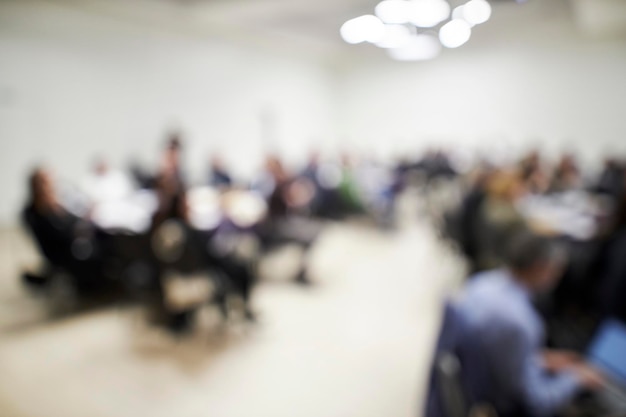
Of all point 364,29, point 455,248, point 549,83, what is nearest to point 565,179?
point 455,248

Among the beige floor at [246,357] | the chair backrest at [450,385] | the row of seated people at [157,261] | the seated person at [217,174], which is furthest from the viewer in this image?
the seated person at [217,174]

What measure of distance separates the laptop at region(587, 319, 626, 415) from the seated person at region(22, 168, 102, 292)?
1931mm

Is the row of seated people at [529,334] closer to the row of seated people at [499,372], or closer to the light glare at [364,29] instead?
the row of seated people at [499,372]

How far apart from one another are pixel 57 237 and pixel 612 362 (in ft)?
7.67

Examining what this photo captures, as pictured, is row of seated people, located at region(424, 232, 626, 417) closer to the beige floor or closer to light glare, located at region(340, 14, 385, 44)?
the beige floor

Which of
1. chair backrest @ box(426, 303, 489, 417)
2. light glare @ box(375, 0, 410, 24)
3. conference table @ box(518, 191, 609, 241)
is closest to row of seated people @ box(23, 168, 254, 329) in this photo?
chair backrest @ box(426, 303, 489, 417)

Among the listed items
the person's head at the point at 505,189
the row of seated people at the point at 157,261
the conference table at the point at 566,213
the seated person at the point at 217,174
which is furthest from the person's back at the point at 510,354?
the seated person at the point at 217,174

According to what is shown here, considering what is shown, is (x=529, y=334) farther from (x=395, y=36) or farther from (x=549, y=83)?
(x=395, y=36)

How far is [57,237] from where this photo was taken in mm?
1795

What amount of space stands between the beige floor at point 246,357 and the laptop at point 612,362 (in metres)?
0.96

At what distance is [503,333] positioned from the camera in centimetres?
138

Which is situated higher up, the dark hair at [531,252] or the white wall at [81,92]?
the white wall at [81,92]

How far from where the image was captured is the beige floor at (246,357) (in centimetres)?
90

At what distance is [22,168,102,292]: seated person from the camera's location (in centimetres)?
128
